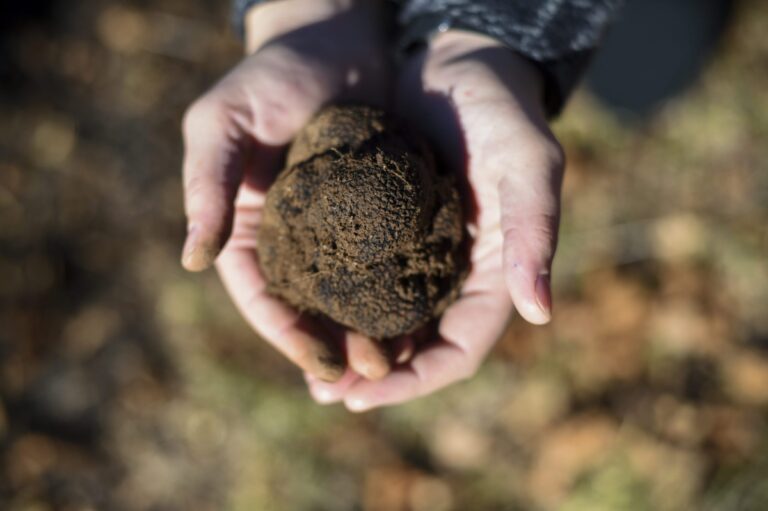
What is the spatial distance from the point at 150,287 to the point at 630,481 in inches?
118

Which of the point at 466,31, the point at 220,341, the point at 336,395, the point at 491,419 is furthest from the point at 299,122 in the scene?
the point at 491,419

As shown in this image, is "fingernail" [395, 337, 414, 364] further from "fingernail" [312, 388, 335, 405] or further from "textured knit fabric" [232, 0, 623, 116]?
"textured knit fabric" [232, 0, 623, 116]

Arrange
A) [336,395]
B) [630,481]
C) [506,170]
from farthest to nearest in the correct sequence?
[630,481] → [336,395] → [506,170]

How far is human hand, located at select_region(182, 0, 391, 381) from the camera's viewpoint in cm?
231

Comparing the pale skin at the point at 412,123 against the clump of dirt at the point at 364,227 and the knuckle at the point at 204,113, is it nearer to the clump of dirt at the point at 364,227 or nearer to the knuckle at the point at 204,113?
the knuckle at the point at 204,113

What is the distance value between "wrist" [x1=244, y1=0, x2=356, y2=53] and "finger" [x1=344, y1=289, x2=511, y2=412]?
1464 mm

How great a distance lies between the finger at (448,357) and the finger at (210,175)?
84 centimetres

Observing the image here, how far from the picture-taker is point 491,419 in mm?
3604

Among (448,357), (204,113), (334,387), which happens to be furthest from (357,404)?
(204,113)

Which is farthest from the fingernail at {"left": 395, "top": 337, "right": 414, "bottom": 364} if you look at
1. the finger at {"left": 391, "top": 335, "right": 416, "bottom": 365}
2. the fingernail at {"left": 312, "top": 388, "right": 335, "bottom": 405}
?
the fingernail at {"left": 312, "top": 388, "right": 335, "bottom": 405}

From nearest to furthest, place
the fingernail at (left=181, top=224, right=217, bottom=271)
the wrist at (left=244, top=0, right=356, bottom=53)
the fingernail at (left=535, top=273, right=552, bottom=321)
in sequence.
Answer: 1. the fingernail at (left=535, top=273, right=552, bottom=321)
2. the fingernail at (left=181, top=224, right=217, bottom=271)
3. the wrist at (left=244, top=0, right=356, bottom=53)

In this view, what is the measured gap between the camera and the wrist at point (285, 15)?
2.90m

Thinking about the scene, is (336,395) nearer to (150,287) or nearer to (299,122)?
(299,122)

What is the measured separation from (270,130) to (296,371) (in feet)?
5.37
